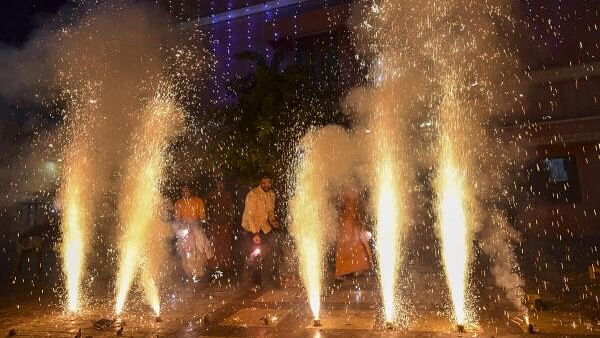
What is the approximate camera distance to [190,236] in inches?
310

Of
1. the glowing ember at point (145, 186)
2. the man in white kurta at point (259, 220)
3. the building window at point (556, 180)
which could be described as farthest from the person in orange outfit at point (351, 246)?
the building window at point (556, 180)

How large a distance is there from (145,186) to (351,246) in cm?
503

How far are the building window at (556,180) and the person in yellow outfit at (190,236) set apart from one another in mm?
8580

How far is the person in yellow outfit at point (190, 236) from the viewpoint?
786 cm

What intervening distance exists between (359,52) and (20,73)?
7.09 metres

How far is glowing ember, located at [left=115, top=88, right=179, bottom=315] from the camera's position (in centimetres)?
836

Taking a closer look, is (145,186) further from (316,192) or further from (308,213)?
(316,192)

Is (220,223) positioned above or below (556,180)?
below

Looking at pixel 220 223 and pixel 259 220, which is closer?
pixel 259 220

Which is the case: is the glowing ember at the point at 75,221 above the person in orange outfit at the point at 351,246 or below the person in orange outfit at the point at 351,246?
above

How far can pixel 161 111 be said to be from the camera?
989 centimetres

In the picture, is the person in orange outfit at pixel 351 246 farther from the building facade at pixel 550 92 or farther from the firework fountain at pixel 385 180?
the building facade at pixel 550 92

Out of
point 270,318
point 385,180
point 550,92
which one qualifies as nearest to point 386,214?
point 385,180

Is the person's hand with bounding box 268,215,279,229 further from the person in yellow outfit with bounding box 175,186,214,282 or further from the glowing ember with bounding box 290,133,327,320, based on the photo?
the person in yellow outfit with bounding box 175,186,214,282
